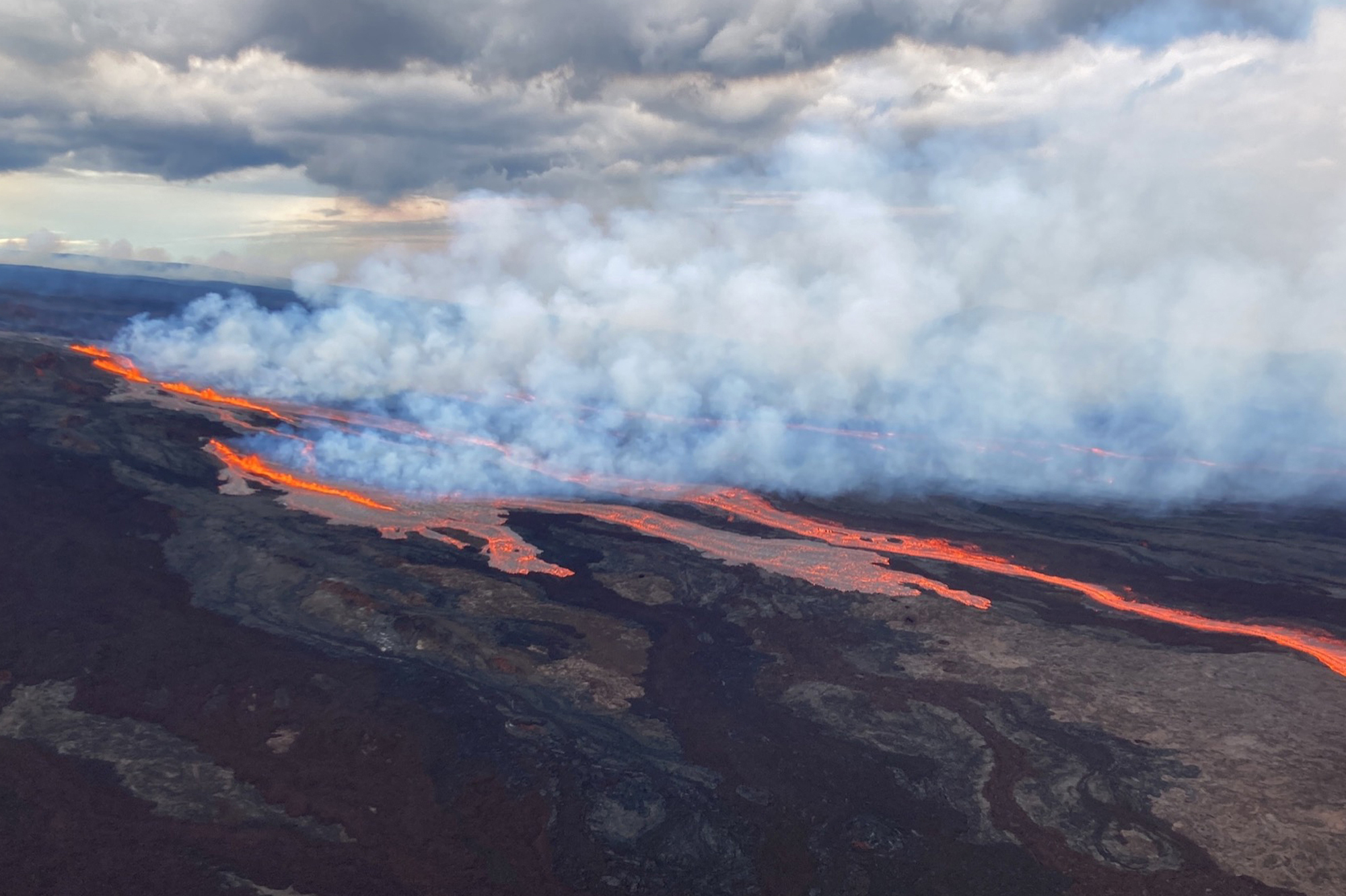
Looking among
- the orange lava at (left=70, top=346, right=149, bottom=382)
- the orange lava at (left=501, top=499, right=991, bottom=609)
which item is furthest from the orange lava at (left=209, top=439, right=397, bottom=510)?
the orange lava at (left=70, top=346, right=149, bottom=382)

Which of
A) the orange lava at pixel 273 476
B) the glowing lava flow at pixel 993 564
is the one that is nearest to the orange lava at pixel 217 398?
the orange lava at pixel 273 476

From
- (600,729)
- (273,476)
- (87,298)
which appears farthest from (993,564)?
(87,298)

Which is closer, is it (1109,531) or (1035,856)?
(1035,856)

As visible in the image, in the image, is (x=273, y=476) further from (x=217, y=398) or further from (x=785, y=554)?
(x=785, y=554)

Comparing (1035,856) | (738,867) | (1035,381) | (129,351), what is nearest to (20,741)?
(738,867)

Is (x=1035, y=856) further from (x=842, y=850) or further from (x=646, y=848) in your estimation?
(x=646, y=848)

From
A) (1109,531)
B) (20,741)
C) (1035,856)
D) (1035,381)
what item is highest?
(1035,381)

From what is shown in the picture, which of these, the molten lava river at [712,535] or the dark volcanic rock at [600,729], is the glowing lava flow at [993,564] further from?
the dark volcanic rock at [600,729]
